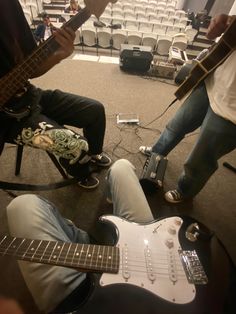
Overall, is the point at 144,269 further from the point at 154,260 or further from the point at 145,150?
the point at 145,150

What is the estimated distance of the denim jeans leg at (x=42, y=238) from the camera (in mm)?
589

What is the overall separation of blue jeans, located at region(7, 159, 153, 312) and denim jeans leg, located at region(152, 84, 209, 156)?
25.2 inches

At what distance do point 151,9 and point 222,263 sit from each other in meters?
7.04

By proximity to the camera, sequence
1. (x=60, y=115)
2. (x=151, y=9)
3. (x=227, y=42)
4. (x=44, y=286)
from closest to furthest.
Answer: (x=44, y=286) → (x=227, y=42) → (x=60, y=115) → (x=151, y=9)

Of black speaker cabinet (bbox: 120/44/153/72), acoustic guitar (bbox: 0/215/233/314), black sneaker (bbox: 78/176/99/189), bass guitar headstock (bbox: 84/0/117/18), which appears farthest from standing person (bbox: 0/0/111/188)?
black speaker cabinet (bbox: 120/44/153/72)

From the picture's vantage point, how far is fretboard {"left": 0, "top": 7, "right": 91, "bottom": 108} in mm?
995

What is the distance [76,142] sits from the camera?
1055 millimetres

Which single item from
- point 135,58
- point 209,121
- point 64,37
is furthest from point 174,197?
point 135,58

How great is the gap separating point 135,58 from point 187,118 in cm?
196

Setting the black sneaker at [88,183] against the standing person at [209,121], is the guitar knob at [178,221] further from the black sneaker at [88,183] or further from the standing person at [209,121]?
the black sneaker at [88,183]

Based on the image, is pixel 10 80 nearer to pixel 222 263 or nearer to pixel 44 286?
pixel 44 286

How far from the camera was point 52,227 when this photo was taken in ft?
2.29

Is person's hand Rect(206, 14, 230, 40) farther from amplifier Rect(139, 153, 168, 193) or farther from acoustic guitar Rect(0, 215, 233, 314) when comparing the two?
acoustic guitar Rect(0, 215, 233, 314)

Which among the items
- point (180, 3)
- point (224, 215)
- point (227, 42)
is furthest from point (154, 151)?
point (180, 3)
